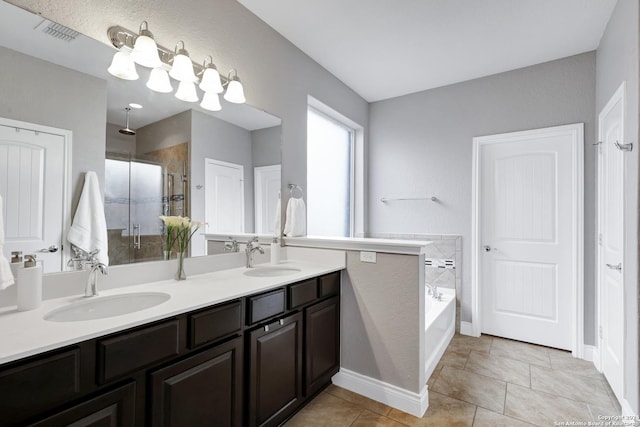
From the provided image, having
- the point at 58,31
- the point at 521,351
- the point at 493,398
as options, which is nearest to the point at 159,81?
the point at 58,31

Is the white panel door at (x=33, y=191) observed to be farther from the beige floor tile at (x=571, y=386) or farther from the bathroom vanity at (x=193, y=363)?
the beige floor tile at (x=571, y=386)

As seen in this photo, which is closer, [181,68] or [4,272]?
[4,272]

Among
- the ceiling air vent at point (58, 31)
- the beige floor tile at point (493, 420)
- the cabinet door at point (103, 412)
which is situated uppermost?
the ceiling air vent at point (58, 31)

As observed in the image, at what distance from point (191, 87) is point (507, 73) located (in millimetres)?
2989

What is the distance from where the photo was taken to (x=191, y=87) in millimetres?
1818

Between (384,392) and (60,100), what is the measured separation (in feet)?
7.79

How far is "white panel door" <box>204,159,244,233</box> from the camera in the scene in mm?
1959

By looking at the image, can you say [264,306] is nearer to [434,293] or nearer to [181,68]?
[181,68]

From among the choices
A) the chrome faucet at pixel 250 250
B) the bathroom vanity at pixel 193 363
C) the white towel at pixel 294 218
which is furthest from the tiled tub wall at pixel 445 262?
the chrome faucet at pixel 250 250

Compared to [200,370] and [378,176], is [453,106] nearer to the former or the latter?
[378,176]

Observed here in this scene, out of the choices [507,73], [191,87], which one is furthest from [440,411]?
[507,73]

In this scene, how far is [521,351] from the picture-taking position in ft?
9.16

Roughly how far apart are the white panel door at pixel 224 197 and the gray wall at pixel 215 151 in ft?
0.13

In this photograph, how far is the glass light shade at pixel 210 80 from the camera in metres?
1.83
